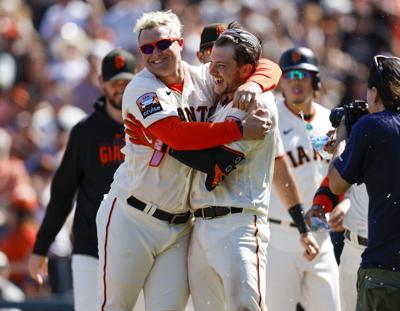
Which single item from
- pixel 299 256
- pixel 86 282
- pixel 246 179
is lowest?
pixel 86 282

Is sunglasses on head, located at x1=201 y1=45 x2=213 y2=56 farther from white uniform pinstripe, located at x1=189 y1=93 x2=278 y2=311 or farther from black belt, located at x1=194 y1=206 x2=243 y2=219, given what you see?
black belt, located at x1=194 y1=206 x2=243 y2=219

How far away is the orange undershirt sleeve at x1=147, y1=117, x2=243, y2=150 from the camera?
6469mm

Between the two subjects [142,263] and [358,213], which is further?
[358,213]

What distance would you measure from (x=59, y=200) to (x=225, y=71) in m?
2.50

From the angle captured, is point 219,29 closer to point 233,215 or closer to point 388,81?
point 233,215

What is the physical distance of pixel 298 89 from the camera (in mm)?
8945

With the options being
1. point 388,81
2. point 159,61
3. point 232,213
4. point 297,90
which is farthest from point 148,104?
point 297,90

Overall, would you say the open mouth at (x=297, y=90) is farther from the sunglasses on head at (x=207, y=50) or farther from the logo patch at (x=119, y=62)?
the logo patch at (x=119, y=62)

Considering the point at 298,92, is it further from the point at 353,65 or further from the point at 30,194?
the point at 353,65

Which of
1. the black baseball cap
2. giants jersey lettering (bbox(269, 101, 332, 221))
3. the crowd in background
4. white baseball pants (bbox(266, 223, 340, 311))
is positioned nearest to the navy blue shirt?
white baseball pants (bbox(266, 223, 340, 311))

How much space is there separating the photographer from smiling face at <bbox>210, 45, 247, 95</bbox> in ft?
3.02

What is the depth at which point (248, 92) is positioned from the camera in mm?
6520

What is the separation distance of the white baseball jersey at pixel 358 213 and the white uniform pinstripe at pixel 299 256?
629mm

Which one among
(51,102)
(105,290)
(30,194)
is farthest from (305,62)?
(51,102)
